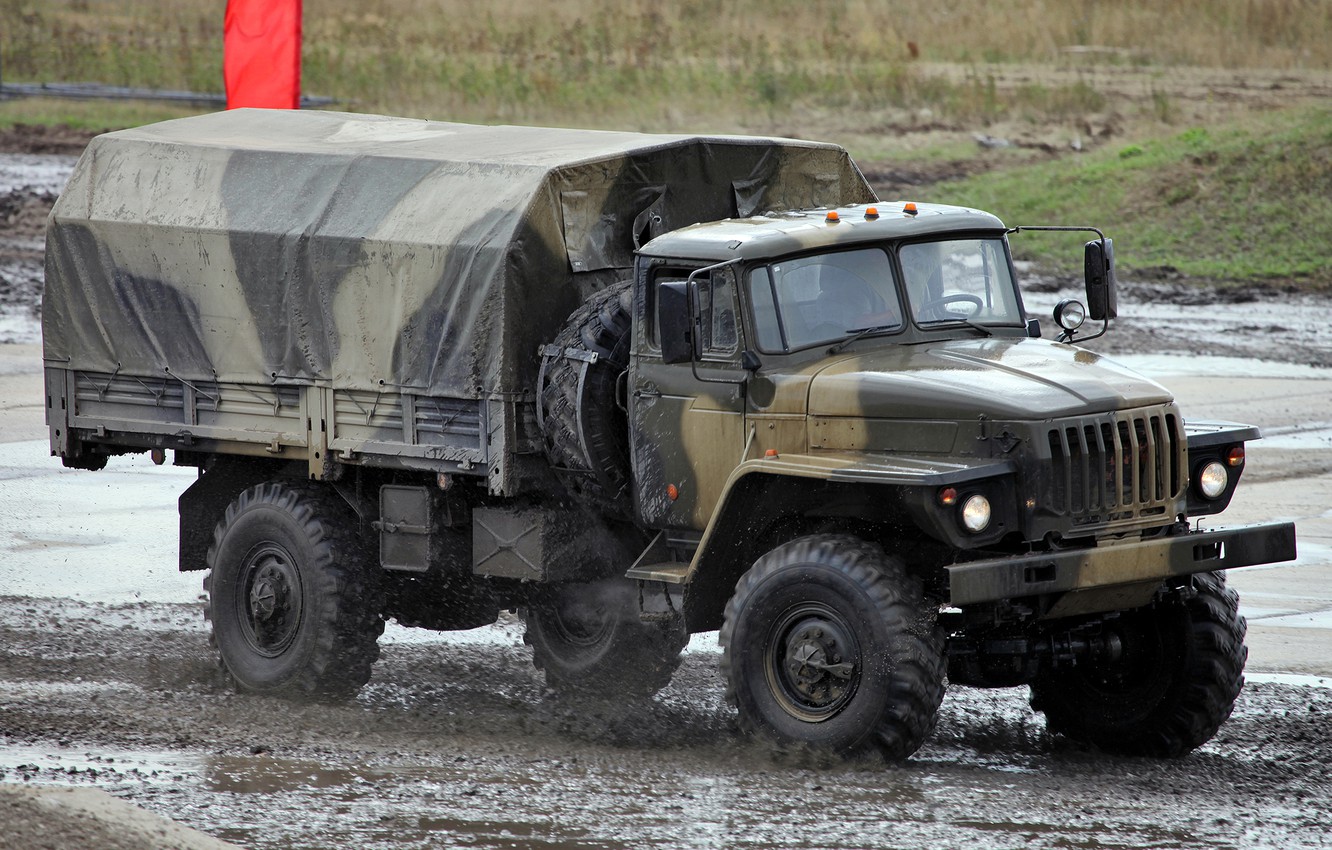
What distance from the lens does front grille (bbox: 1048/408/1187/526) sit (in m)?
8.61

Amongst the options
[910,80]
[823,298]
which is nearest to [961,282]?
[823,298]

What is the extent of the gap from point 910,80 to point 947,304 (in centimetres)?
2801

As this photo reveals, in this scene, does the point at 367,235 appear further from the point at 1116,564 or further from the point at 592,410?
the point at 1116,564

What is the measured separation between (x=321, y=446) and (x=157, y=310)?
4.36 ft

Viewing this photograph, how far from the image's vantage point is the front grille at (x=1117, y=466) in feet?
28.2

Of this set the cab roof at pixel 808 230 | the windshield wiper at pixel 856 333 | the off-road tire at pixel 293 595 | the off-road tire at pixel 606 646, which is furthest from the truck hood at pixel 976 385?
the off-road tire at pixel 293 595

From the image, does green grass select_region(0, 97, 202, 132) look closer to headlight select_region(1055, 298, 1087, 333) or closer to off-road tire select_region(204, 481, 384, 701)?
off-road tire select_region(204, 481, 384, 701)

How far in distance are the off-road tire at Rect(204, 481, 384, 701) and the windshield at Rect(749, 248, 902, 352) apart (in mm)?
2811

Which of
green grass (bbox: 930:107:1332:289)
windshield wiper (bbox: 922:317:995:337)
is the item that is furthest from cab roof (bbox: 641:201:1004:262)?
green grass (bbox: 930:107:1332:289)

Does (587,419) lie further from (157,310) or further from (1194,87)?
(1194,87)

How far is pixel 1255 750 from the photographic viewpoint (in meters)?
9.39

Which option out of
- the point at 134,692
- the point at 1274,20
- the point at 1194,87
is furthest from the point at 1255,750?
the point at 1274,20

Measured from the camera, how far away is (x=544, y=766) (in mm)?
9078

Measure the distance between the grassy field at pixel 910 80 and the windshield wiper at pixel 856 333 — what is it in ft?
62.7
